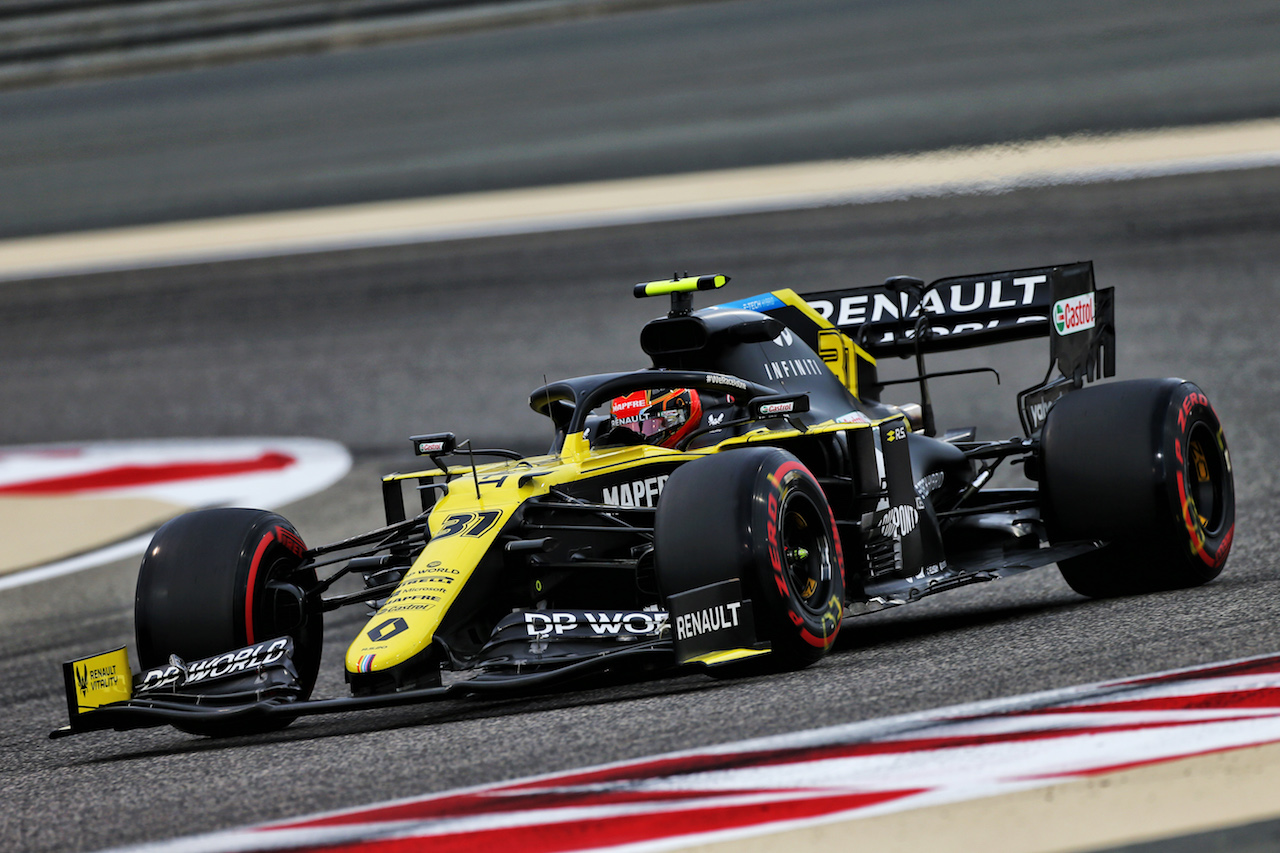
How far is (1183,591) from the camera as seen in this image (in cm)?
723

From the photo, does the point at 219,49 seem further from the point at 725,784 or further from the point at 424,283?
the point at 725,784

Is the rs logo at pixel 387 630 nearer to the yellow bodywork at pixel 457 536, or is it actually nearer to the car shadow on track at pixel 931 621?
the yellow bodywork at pixel 457 536

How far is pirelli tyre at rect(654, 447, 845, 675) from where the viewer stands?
18.4 feet

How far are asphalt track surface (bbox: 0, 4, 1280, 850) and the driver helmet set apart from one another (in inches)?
46.4

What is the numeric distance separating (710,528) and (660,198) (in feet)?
47.3

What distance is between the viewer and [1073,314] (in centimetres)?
824

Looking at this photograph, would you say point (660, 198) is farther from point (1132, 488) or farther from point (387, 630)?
point (387, 630)

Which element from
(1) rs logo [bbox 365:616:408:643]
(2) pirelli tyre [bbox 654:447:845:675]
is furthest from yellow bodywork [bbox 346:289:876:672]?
(2) pirelli tyre [bbox 654:447:845:675]

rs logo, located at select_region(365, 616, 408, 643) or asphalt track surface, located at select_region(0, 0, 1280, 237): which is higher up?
asphalt track surface, located at select_region(0, 0, 1280, 237)

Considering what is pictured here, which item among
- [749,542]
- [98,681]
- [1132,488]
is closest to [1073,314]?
[1132,488]

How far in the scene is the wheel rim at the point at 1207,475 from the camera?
7547 millimetres

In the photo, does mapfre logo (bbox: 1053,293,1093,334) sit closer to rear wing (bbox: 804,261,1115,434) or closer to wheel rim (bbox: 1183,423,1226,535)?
rear wing (bbox: 804,261,1115,434)

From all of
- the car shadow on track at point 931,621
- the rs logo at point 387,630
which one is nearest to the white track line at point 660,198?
the car shadow on track at point 931,621

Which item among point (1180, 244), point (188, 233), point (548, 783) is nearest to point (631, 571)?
point (548, 783)
